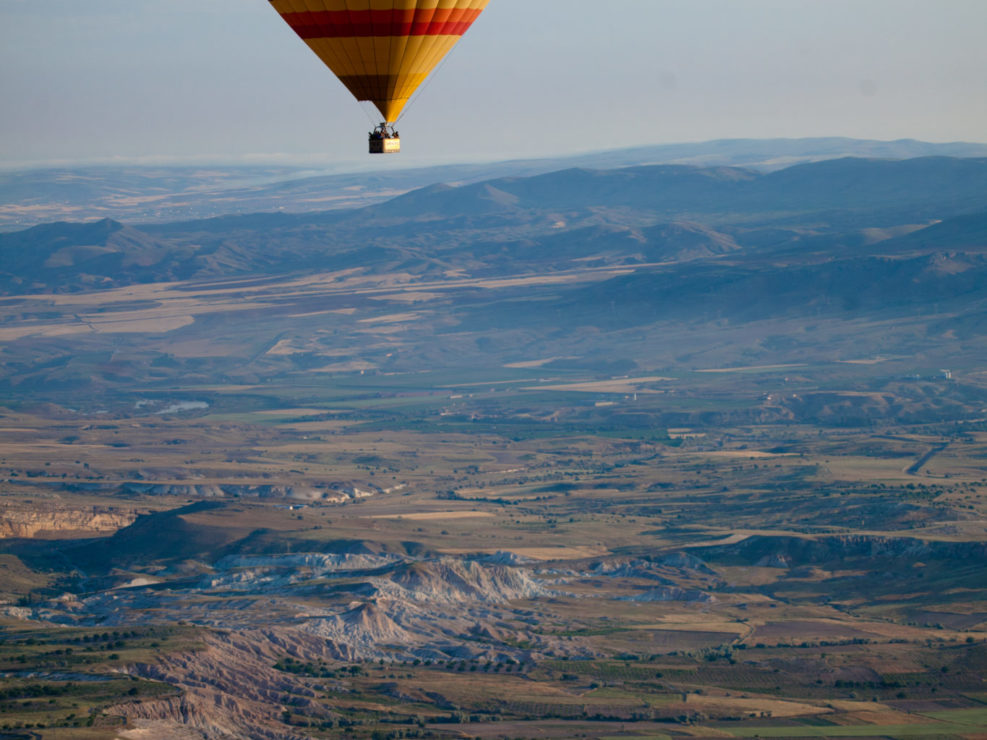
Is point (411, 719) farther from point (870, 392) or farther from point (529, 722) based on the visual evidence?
point (870, 392)

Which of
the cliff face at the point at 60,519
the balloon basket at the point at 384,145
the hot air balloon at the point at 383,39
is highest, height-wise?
the hot air balloon at the point at 383,39

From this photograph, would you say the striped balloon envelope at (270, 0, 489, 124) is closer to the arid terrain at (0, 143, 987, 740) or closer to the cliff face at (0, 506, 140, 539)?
the arid terrain at (0, 143, 987, 740)

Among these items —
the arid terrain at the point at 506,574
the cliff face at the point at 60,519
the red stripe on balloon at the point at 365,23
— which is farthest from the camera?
the cliff face at the point at 60,519

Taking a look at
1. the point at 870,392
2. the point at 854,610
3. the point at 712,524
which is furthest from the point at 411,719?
the point at 870,392

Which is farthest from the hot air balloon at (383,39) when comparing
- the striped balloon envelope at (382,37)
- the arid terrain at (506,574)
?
the arid terrain at (506,574)

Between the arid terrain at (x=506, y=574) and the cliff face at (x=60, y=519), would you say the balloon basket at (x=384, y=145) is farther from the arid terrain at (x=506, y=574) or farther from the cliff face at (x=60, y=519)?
the cliff face at (x=60, y=519)

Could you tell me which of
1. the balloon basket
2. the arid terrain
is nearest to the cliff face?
the arid terrain

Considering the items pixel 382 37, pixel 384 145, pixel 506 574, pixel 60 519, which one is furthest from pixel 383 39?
pixel 60 519
